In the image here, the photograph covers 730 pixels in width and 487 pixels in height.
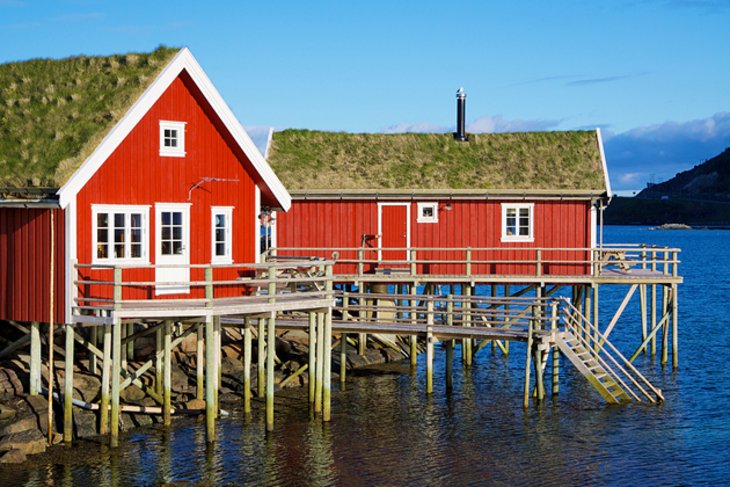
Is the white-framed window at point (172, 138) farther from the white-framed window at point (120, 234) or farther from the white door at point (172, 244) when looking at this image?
the white-framed window at point (120, 234)

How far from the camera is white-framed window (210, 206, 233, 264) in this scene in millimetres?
27844

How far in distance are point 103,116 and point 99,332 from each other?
7969 millimetres

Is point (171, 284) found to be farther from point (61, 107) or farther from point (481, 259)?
point (481, 259)

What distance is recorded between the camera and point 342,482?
2320 cm

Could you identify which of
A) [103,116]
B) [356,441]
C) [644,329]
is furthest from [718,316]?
[103,116]

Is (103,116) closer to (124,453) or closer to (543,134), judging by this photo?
(124,453)

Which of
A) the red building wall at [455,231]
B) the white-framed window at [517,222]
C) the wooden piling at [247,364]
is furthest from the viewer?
the white-framed window at [517,222]

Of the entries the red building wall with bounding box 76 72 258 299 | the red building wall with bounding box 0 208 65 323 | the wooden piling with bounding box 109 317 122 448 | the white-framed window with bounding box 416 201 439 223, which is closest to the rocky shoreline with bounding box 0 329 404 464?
the wooden piling with bounding box 109 317 122 448

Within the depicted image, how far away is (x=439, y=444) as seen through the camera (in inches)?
1049

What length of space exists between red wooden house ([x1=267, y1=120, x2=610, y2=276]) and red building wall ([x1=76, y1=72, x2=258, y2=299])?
8.45 m

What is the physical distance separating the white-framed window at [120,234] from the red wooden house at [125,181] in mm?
26

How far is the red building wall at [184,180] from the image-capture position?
2558 centimetres

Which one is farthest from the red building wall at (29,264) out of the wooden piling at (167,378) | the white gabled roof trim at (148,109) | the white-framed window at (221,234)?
the white-framed window at (221,234)

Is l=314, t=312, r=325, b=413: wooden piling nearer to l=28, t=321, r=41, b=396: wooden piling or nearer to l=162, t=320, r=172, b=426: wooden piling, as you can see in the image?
l=162, t=320, r=172, b=426: wooden piling
